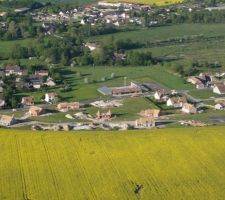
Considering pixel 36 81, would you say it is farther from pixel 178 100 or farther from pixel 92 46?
pixel 92 46

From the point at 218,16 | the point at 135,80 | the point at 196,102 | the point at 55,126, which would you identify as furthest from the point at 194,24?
the point at 55,126

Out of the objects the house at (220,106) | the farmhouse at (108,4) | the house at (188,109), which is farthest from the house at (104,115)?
the farmhouse at (108,4)

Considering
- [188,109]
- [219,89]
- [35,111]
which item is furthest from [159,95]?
[35,111]

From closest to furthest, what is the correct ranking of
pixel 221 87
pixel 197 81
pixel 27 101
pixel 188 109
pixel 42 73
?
pixel 188 109
pixel 27 101
pixel 221 87
pixel 197 81
pixel 42 73

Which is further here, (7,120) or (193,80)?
(193,80)

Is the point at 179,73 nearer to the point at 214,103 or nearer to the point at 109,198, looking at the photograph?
the point at 214,103

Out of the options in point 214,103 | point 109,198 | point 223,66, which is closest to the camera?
point 109,198

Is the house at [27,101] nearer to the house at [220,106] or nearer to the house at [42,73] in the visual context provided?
the house at [42,73]
